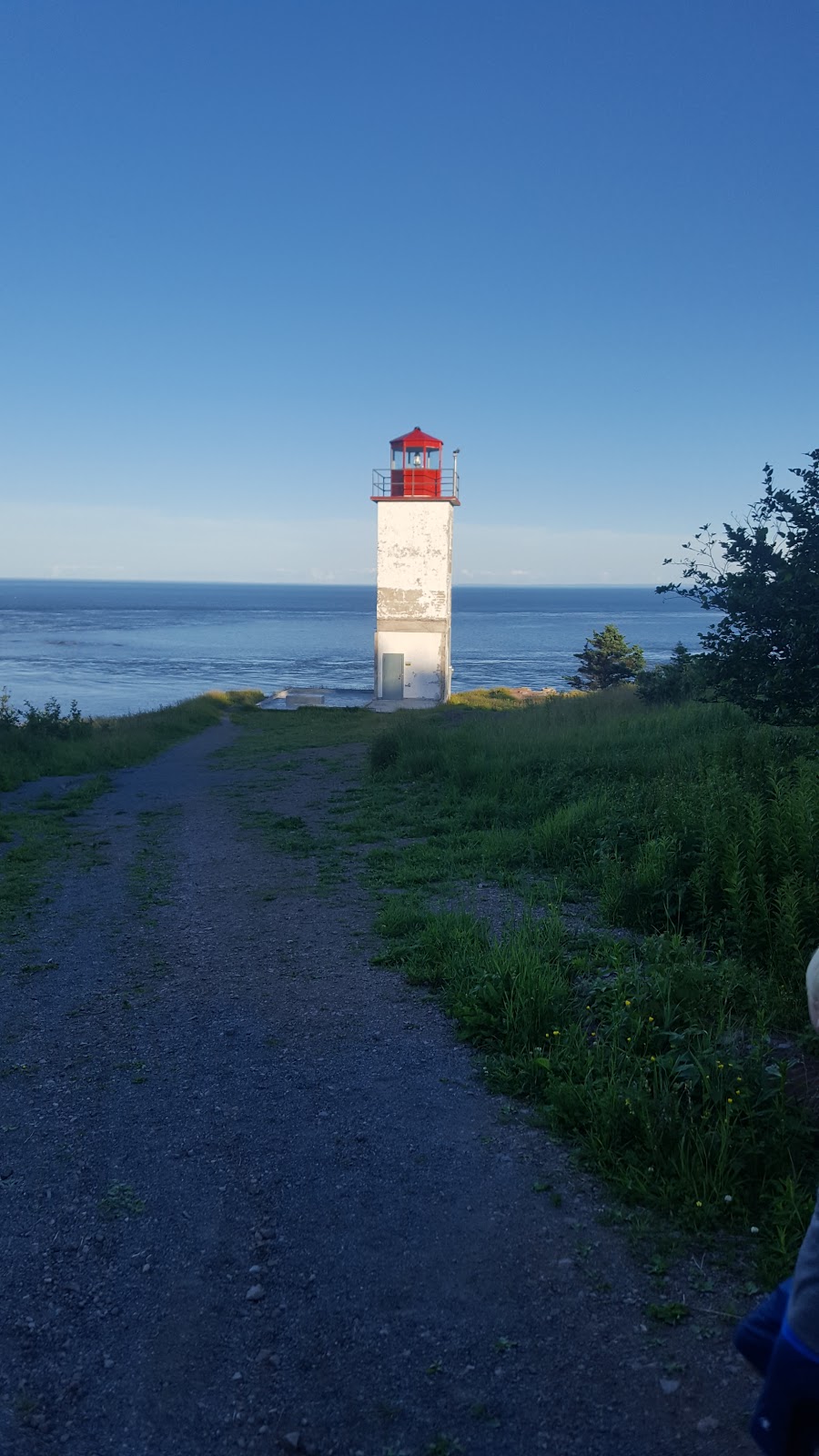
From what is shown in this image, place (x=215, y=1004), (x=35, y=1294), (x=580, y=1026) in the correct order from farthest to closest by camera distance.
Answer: (x=215, y=1004), (x=580, y=1026), (x=35, y=1294)

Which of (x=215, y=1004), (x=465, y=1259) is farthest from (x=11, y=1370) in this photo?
(x=215, y=1004)

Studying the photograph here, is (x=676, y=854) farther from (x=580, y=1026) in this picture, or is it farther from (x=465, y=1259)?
(x=465, y=1259)

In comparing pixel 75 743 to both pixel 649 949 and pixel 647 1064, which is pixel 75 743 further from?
pixel 647 1064

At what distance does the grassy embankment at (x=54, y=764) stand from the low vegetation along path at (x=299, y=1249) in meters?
3.26

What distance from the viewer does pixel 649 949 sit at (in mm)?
5414

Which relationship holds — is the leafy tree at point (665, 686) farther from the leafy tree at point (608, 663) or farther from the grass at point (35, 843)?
the leafy tree at point (608, 663)

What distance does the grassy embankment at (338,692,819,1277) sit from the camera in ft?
12.0

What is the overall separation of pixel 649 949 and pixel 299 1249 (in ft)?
9.27

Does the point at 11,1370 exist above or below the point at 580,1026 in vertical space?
below

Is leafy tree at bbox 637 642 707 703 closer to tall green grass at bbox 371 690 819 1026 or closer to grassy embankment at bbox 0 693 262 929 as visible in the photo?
tall green grass at bbox 371 690 819 1026

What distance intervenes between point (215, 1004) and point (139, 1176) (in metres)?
1.84

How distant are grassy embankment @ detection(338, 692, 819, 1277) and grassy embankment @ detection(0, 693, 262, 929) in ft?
11.5

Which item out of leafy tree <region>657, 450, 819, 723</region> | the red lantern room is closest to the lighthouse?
the red lantern room

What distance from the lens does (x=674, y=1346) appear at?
2.85 m
